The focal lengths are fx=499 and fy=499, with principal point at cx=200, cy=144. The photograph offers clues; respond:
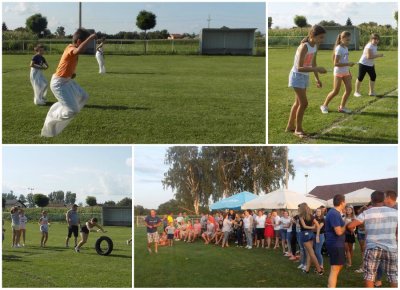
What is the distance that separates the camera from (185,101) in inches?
467

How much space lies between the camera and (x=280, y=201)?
9.34 metres

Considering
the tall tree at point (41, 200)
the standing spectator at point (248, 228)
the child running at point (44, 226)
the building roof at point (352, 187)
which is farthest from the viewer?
the child running at point (44, 226)

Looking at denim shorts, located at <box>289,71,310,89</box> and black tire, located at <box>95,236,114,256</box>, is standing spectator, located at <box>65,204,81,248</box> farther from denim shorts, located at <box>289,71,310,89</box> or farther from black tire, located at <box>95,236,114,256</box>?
denim shorts, located at <box>289,71,310,89</box>

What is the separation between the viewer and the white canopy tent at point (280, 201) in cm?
927

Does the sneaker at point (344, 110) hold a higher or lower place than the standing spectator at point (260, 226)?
higher

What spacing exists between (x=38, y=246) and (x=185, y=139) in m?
4.64

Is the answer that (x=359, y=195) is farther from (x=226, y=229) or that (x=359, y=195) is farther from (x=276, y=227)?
(x=226, y=229)

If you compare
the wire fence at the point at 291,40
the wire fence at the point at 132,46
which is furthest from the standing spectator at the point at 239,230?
the wire fence at the point at 132,46

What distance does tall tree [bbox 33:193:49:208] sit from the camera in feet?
33.6

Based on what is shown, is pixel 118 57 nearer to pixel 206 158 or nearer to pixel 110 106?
pixel 110 106

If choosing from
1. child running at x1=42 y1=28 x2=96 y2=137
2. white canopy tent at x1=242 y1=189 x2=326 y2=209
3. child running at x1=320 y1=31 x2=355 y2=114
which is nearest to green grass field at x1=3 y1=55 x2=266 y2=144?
child running at x1=42 y1=28 x2=96 y2=137

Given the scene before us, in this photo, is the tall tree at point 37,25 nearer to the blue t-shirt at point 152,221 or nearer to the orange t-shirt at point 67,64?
the orange t-shirt at point 67,64

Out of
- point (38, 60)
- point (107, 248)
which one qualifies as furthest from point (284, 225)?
point (38, 60)

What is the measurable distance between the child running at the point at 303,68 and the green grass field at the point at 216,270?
222 centimetres
